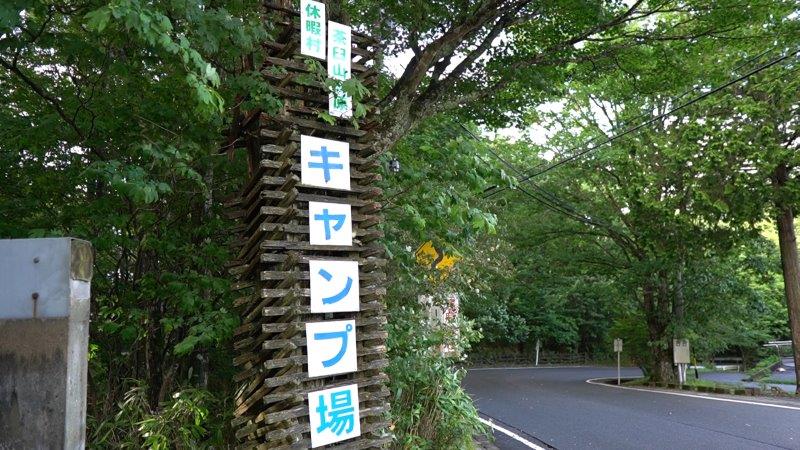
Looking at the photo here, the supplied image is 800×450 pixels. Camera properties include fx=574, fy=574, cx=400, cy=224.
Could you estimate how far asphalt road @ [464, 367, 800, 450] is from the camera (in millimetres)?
8633

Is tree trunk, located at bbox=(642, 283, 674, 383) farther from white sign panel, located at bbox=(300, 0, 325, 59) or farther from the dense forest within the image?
white sign panel, located at bbox=(300, 0, 325, 59)

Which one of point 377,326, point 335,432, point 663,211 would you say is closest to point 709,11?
point 377,326

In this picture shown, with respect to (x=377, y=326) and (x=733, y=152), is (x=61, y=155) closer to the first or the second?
(x=377, y=326)

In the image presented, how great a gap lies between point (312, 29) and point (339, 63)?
338mm

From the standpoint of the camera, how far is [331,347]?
416 centimetres

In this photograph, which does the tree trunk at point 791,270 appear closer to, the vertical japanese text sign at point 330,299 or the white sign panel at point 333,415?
the vertical japanese text sign at point 330,299

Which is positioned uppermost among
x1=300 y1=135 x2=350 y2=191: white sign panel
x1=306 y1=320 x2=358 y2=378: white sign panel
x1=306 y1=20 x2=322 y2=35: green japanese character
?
x1=306 y1=20 x2=322 y2=35: green japanese character

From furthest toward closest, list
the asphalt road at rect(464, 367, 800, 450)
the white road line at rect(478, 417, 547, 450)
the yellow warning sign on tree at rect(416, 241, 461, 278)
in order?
1. the asphalt road at rect(464, 367, 800, 450)
2. the white road line at rect(478, 417, 547, 450)
3. the yellow warning sign on tree at rect(416, 241, 461, 278)

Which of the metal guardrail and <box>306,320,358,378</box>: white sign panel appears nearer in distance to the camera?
<box>306,320,358,378</box>: white sign panel

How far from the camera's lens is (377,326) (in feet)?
14.8

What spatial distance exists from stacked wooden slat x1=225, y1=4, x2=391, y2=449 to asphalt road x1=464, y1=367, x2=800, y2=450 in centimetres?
494

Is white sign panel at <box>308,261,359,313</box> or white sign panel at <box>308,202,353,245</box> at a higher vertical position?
white sign panel at <box>308,202,353,245</box>

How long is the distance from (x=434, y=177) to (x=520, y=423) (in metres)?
6.71

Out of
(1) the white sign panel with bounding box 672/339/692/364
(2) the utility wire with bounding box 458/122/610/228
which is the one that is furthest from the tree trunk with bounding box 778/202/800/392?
(2) the utility wire with bounding box 458/122/610/228
